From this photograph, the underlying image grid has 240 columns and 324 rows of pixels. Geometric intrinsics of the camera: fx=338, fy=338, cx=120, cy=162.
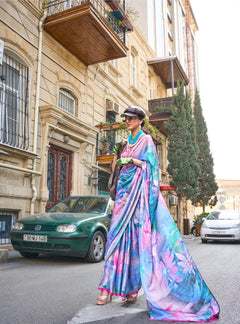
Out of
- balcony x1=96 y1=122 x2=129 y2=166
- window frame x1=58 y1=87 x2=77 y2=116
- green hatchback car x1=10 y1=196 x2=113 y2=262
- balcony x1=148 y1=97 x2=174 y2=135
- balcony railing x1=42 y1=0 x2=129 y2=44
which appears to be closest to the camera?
green hatchback car x1=10 y1=196 x2=113 y2=262

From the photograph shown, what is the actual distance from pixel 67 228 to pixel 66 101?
7017 mm

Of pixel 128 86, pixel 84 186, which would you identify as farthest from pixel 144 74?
pixel 84 186

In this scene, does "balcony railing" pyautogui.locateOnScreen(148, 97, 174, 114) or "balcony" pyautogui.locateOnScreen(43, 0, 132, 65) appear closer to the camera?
"balcony" pyautogui.locateOnScreen(43, 0, 132, 65)

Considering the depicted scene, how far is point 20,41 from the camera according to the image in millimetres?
9758

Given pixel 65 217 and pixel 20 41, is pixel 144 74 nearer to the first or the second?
pixel 20 41

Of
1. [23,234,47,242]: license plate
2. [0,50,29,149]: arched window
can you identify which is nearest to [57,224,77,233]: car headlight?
[23,234,47,242]: license plate

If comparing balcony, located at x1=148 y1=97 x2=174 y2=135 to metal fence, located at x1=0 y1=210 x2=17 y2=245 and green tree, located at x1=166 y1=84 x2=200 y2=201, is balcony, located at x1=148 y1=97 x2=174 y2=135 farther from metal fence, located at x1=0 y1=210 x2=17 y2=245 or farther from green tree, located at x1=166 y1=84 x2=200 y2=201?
metal fence, located at x1=0 y1=210 x2=17 y2=245

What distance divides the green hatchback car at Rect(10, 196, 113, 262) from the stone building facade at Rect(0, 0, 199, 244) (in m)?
2.34

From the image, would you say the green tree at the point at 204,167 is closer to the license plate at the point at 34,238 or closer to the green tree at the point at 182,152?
the green tree at the point at 182,152

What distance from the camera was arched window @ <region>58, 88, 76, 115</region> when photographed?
11.9 meters

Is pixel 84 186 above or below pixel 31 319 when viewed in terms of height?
above

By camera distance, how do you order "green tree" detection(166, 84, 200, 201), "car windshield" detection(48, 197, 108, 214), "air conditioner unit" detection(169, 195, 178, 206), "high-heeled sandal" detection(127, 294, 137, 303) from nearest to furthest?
1. "high-heeled sandal" detection(127, 294, 137, 303)
2. "car windshield" detection(48, 197, 108, 214)
3. "green tree" detection(166, 84, 200, 201)
4. "air conditioner unit" detection(169, 195, 178, 206)

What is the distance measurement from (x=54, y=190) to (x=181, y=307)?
28.8 feet

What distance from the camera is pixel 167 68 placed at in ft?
75.7
